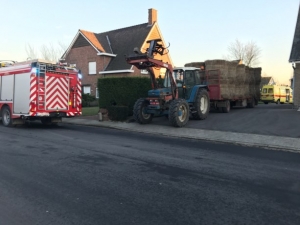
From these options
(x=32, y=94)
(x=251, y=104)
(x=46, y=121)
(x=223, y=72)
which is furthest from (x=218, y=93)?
(x=32, y=94)

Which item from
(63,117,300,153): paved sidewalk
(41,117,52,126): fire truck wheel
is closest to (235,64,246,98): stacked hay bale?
(63,117,300,153): paved sidewalk

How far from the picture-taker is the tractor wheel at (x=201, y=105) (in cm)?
1574

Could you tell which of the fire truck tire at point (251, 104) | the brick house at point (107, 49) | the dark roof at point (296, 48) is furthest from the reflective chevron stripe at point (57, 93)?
the brick house at point (107, 49)

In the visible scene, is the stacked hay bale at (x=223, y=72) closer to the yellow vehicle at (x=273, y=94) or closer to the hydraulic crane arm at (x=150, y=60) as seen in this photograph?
the hydraulic crane arm at (x=150, y=60)

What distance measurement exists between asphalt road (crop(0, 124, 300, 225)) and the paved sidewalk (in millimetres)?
1041

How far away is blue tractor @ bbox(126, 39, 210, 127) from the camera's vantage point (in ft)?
45.9

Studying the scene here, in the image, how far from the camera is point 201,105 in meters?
16.4

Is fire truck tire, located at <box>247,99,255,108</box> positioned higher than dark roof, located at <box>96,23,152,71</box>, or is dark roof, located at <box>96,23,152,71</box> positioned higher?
dark roof, located at <box>96,23,152,71</box>

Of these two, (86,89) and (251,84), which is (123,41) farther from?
(251,84)

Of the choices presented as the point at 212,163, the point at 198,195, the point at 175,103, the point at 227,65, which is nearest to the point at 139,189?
the point at 198,195

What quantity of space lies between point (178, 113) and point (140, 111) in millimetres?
2099

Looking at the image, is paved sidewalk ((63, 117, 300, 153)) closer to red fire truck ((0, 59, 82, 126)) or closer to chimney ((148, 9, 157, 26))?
red fire truck ((0, 59, 82, 126))

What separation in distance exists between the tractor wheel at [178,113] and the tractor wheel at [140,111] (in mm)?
1855

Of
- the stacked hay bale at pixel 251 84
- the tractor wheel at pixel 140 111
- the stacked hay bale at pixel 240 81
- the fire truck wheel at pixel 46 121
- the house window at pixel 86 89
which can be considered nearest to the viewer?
the tractor wheel at pixel 140 111
